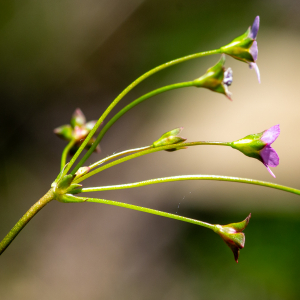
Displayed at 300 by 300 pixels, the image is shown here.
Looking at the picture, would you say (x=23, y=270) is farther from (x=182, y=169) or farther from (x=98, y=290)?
(x=182, y=169)

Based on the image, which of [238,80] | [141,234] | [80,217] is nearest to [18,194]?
[80,217]

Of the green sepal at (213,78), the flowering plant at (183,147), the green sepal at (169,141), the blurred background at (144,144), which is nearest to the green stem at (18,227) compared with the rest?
the flowering plant at (183,147)

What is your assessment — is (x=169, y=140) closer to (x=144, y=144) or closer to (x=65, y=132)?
(x=65, y=132)

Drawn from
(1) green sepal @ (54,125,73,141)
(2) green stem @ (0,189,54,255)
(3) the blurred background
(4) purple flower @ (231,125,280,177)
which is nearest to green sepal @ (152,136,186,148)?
(4) purple flower @ (231,125,280,177)

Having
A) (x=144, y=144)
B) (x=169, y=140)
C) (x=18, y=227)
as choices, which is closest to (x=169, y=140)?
(x=169, y=140)

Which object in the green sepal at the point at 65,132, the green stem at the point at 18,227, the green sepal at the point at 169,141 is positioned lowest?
the green stem at the point at 18,227

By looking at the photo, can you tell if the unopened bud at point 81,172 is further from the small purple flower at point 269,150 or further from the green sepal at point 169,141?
the small purple flower at point 269,150
